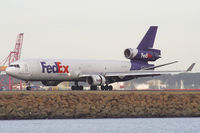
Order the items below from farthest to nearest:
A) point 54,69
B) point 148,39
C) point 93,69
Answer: point 148,39
point 93,69
point 54,69

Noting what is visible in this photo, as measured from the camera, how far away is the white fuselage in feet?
240

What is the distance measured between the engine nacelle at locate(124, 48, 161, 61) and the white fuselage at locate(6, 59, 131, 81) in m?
4.53

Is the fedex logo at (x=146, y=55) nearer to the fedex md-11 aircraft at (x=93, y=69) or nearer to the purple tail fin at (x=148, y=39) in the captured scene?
the fedex md-11 aircraft at (x=93, y=69)

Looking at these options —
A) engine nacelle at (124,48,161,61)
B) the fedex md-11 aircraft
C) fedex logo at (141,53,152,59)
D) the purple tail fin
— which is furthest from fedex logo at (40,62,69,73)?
the purple tail fin

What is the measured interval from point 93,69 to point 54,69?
8.08 m

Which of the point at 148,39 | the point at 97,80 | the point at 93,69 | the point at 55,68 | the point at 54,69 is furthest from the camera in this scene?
the point at 148,39

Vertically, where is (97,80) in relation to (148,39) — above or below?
below

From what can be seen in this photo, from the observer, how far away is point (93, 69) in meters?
80.7

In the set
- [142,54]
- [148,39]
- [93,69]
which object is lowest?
[93,69]

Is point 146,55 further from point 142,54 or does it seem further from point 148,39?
point 148,39

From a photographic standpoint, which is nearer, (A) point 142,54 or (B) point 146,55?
(A) point 142,54

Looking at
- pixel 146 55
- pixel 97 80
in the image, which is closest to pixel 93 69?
pixel 97 80
